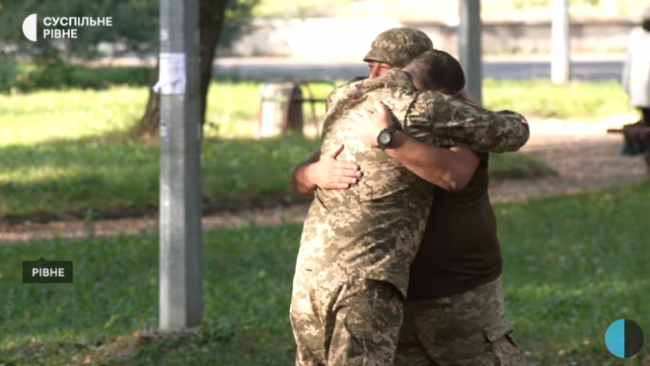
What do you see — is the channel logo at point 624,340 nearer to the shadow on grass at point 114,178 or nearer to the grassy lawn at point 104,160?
the grassy lawn at point 104,160

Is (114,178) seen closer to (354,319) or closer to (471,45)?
(471,45)

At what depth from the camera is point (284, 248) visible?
11.2 meters

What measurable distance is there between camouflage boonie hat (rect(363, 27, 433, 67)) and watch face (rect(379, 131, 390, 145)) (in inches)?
15.3

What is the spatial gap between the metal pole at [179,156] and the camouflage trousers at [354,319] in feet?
8.81

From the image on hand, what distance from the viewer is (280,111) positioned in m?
19.7

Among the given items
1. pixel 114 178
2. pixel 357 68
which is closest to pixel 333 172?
pixel 114 178

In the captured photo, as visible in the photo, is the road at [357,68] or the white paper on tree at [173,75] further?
the road at [357,68]

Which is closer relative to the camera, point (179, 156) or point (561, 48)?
point (179, 156)

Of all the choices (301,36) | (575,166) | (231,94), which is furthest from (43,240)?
(301,36)

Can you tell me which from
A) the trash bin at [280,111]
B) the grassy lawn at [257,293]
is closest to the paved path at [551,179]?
the grassy lawn at [257,293]

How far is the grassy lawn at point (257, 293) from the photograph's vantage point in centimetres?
737

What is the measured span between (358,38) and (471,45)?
31854mm

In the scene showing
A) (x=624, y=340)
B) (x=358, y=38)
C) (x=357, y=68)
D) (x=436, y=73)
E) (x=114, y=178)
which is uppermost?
(x=436, y=73)

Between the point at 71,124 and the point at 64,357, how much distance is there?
11607 mm
